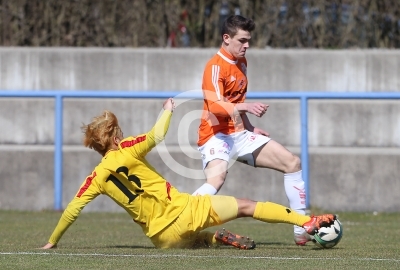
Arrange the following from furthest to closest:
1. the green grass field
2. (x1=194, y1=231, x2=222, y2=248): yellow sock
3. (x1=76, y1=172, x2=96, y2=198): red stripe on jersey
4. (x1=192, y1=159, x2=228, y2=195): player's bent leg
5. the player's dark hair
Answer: the player's dark hair → (x1=192, y1=159, x2=228, y2=195): player's bent leg → (x1=194, y1=231, x2=222, y2=248): yellow sock → (x1=76, y1=172, x2=96, y2=198): red stripe on jersey → the green grass field

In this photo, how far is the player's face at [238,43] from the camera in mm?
8266

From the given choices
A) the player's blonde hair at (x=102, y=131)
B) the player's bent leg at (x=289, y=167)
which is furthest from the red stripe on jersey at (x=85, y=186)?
the player's bent leg at (x=289, y=167)

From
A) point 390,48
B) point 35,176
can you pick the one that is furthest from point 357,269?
point 390,48

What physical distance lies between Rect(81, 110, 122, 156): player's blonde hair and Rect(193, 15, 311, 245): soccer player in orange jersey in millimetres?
987

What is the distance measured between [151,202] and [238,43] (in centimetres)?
173

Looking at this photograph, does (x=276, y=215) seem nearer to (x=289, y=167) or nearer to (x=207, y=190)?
(x=207, y=190)

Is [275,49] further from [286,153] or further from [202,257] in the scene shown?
[202,257]

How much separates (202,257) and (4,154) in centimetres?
592

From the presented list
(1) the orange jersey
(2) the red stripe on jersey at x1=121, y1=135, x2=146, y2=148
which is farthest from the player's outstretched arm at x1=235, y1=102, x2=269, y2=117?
(2) the red stripe on jersey at x1=121, y1=135, x2=146, y2=148

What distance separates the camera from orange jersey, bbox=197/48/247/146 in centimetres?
811

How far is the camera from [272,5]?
13938 mm

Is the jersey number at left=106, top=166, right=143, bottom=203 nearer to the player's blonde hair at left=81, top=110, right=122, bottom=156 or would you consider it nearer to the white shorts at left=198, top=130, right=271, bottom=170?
the player's blonde hair at left=81, top=110, right=122, bottom=156

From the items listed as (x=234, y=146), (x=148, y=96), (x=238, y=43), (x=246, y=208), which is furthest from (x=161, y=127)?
(x=148, y=96)

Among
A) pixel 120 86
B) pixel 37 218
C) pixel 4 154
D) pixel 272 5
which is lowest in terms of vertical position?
pixel 37 218
